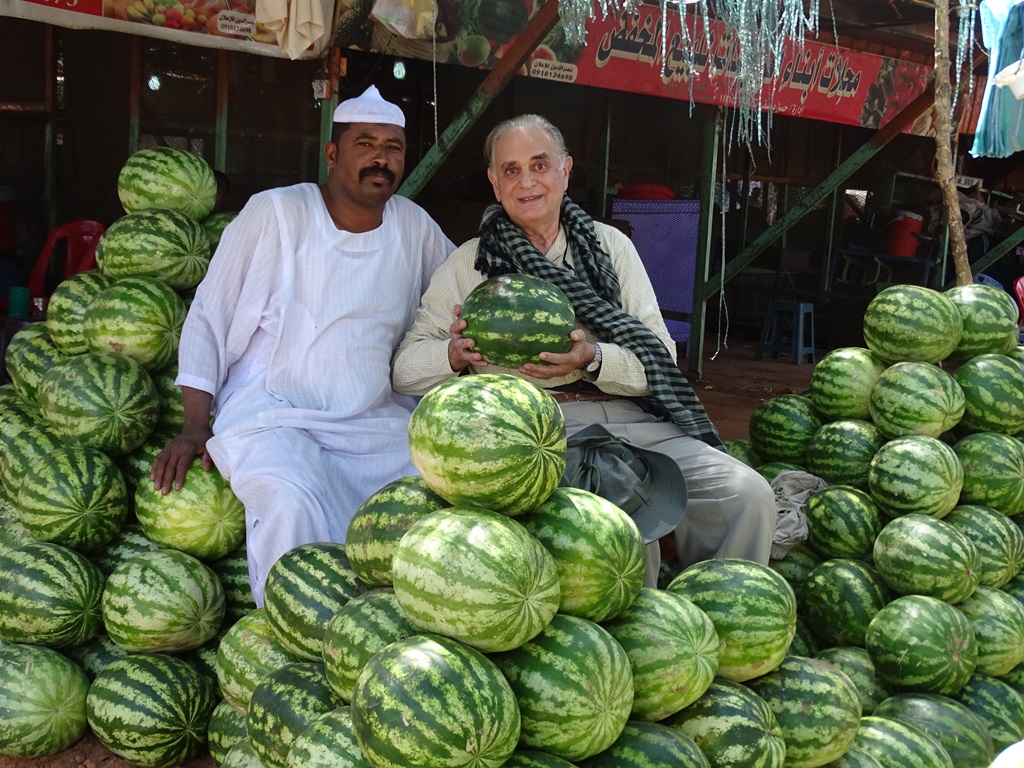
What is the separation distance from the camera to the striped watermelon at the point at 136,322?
3.65 meters

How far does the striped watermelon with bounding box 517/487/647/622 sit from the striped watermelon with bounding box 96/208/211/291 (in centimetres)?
220

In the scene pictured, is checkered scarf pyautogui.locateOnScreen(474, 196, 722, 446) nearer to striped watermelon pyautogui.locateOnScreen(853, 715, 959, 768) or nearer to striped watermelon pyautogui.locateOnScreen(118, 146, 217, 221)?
striped watermelon pyautogui.locateOnScreen(853, 715, 959, 768)

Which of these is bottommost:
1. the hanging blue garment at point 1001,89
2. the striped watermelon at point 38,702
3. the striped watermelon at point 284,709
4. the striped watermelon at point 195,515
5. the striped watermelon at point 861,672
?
the striped watermelon at point 38,702

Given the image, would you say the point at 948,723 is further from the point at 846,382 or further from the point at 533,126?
the point at 533,126

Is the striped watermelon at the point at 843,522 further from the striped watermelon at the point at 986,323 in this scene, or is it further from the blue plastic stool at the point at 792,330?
the blue plastic stool at the point at 792,330

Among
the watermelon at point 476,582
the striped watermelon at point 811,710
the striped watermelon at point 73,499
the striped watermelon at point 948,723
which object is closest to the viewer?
the watermelon at point 476,582

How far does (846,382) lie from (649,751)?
252cm

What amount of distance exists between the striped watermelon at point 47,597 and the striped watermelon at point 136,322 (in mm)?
826

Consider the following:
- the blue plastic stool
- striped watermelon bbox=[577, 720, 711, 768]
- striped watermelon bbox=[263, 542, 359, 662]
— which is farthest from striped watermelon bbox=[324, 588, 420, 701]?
the blue plastic stool

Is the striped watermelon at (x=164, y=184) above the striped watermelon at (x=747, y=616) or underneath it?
above

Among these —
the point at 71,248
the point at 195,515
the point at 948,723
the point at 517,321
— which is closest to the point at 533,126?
the point at 517,321

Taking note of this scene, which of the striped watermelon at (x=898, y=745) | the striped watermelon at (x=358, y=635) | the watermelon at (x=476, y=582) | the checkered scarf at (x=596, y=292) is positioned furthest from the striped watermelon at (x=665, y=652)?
the checkered scarf at (x=596, y=292)

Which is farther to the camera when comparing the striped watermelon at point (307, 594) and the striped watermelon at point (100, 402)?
the striped watermelon at point (100, 402)

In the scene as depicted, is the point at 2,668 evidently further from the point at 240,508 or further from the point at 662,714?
the point at 662,714
